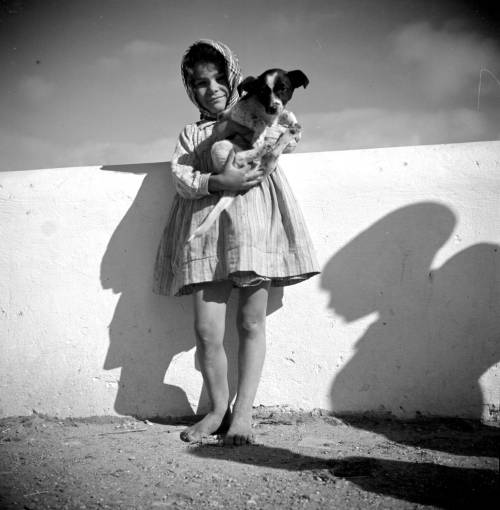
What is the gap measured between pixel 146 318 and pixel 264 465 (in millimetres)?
956

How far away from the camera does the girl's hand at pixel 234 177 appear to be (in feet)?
6.58

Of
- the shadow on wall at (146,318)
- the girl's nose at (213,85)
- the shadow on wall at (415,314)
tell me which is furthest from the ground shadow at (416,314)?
the girl's nose at (213,85)

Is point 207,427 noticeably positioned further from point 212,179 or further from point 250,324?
point 212,179

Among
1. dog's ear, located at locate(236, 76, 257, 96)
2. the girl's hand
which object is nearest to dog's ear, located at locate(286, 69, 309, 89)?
dog's ear, located at locate(236, 76, 257, 96)

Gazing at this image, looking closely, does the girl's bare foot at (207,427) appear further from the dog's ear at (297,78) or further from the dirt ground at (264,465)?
the dog's ear at (297,78)

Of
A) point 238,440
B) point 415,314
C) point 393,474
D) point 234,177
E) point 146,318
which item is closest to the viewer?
point 393,474

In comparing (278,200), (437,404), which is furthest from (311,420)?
(278,200)

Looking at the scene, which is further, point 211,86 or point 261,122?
point 211,86

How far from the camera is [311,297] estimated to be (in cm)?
230

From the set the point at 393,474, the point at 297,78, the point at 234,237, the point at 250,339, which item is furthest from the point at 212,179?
the point at 393,474

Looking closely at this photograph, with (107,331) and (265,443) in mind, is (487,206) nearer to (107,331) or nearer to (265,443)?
(265,443)

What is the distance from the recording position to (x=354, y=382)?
2.26m

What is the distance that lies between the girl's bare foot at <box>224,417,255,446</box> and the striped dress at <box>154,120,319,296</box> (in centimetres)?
55

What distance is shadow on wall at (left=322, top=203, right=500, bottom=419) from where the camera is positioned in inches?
86.9
